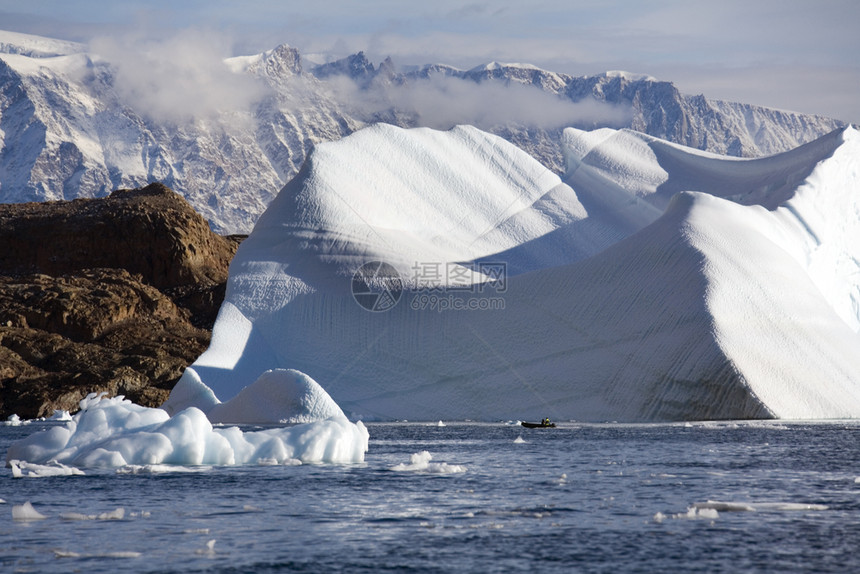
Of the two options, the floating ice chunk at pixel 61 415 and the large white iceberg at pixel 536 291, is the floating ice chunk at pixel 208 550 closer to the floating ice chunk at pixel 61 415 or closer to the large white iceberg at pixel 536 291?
the large white iceberg at pixel 536 291

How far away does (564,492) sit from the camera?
2802 cm

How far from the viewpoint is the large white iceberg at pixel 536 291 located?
51.6 m

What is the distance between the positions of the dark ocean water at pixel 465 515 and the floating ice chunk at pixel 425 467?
0.16 m

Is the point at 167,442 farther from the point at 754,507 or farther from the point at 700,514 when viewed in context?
the point at 754,507

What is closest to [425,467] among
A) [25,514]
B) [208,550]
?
[25,514]

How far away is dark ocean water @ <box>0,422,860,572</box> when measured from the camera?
19.5 metres

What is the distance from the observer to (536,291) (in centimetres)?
5803

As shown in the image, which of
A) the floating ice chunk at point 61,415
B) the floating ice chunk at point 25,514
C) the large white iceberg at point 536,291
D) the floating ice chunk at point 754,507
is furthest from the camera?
the floating ice chunk at point 61,415

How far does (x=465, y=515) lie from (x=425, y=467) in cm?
741

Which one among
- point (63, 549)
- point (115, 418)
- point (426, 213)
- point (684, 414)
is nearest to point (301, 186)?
point (426, 213)

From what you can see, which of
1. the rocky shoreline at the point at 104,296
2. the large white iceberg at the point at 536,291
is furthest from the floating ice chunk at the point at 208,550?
the rocky shoreline at the point at 104,296

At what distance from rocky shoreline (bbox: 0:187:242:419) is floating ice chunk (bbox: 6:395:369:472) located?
5149cm

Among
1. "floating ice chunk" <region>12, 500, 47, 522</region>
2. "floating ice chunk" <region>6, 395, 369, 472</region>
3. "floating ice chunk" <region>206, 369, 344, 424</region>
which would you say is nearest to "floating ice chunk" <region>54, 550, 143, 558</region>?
"floating ice chunk" <region>12, 500, 47, 522</region>

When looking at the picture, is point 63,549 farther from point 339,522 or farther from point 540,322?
point 540,322
